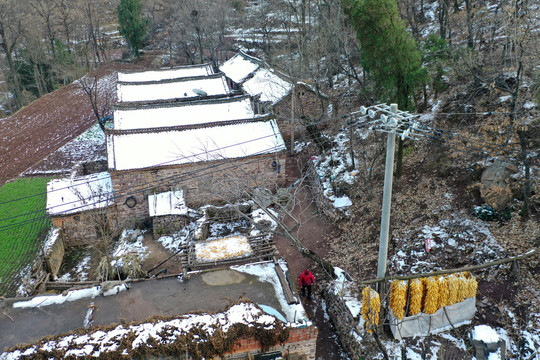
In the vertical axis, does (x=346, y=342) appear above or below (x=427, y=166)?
below

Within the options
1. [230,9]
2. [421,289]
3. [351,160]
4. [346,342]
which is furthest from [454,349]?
[230,9]

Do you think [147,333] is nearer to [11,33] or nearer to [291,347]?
[291,347]

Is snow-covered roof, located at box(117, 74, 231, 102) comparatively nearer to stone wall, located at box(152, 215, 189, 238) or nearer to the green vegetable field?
the green vegetable field

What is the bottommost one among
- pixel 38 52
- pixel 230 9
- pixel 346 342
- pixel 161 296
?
pixel 346 342

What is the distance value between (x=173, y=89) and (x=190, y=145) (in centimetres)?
1108

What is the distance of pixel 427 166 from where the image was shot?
17.9 metres

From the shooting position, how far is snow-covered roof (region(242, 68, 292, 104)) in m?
26.2

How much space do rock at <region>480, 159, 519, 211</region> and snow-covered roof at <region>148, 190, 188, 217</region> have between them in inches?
479

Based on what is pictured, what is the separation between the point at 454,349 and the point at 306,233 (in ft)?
26.2

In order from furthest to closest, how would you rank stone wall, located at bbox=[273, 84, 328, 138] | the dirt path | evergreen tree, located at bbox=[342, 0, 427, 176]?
stone wall, located at bbox=[273, 84, 328, 138] → evergreen tree, located at bbox=[342, 0, 427, 176] → the dirt path

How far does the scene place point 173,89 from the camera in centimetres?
3017

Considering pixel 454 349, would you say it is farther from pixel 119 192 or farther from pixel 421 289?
pixel 119 192

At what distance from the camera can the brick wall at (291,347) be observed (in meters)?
9.63

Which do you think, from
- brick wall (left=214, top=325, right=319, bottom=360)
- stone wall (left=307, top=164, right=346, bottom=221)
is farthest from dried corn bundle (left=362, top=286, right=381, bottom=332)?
stone wall (left=307, top=164, right=346, bottom=221)
